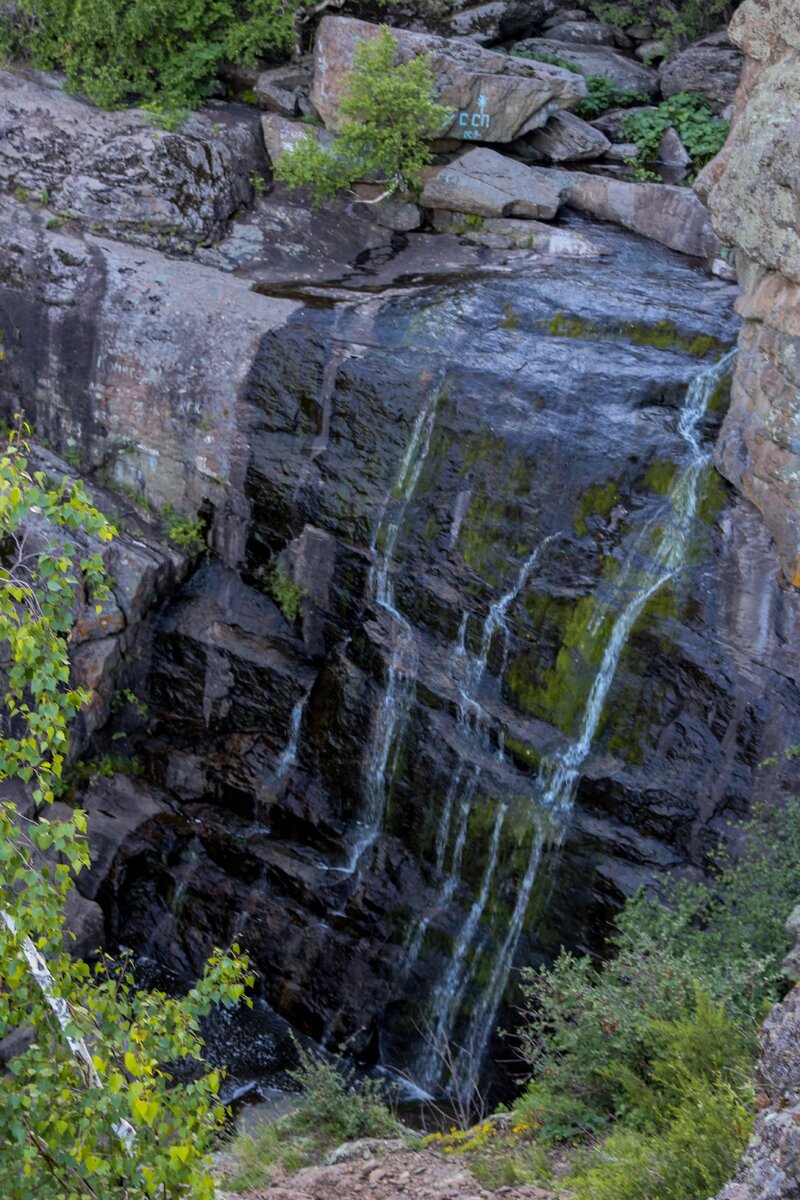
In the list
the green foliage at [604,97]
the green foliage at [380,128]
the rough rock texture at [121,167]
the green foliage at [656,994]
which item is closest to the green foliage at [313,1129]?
the green foliage at [656,994]

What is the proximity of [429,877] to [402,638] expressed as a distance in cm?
242

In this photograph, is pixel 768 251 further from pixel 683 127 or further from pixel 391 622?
pixel 683 127

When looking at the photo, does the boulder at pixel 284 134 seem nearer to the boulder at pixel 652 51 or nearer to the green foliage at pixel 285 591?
the boulder at pixel 652 51

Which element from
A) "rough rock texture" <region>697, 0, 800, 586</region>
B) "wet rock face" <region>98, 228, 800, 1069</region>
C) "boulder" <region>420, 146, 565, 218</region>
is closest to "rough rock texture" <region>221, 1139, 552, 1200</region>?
"wet rock face" <region>98, 228, 800, 1069</region>

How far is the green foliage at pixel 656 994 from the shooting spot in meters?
6.54

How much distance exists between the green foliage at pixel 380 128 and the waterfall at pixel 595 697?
5.80 m

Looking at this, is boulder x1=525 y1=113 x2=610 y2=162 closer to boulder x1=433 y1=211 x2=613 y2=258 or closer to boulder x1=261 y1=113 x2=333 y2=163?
boulder x1=433 y1=211 x2=613 y2=258

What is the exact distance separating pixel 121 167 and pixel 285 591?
6220 millimetres

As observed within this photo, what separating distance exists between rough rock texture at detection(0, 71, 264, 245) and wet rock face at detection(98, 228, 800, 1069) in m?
2.96

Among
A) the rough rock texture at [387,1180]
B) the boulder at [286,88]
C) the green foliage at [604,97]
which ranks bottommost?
the rough rock texture at [387,1180]

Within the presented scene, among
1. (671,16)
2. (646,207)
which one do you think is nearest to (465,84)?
(646,207)

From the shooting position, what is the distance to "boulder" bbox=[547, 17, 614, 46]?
56.1ft

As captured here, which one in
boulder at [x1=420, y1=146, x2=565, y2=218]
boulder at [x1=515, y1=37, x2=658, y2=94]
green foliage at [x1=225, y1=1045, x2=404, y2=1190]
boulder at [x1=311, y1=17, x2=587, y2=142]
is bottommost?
green foliage at [x1=225, y1=1045, x2=404, y2=1190]

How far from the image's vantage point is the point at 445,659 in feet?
35.1
